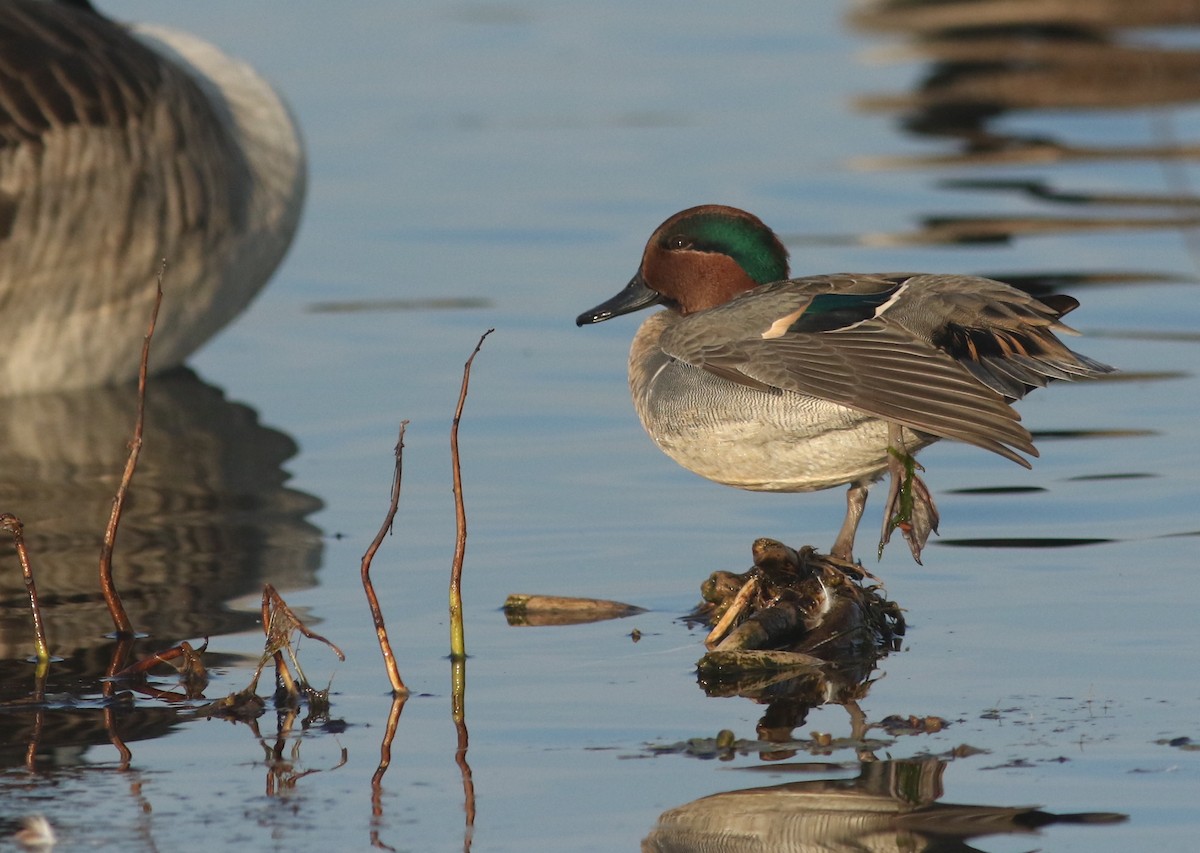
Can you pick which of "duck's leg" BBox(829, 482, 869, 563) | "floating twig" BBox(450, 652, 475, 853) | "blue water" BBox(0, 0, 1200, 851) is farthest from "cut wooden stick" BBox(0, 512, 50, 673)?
"duck's leg" BBox(829, 482, 869, 563)

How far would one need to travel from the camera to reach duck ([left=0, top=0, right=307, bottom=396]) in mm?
8695

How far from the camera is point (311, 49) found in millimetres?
17562

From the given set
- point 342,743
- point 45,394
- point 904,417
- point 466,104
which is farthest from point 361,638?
point 466,104

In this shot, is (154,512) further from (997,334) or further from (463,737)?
(997,334)

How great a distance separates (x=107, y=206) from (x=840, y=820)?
5467mm

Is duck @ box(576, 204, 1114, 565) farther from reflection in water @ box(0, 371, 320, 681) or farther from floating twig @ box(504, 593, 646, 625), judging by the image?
reflection in water @ box(0, 371, 320, 681)

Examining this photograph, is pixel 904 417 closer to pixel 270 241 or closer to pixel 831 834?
pixel 831 834

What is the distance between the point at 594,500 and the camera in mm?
7289

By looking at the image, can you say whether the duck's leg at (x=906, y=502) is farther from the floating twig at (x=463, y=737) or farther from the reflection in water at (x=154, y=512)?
the reflection in water at (x=154, y=512)

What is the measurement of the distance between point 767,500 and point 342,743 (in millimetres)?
2762

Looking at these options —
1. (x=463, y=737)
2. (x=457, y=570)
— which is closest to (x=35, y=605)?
(x=457, y=570)

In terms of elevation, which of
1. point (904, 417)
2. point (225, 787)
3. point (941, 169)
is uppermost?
point (941, 169)

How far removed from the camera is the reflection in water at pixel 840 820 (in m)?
4.20

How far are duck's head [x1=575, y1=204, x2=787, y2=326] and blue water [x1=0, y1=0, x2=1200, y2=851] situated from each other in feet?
2.60
